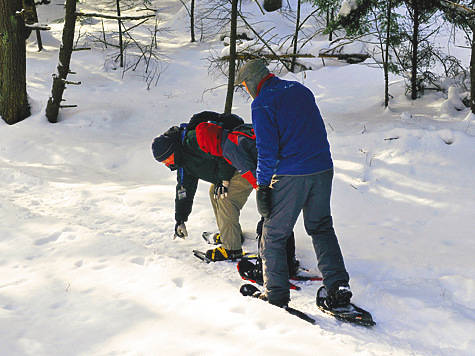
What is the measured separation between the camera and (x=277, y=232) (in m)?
2.98

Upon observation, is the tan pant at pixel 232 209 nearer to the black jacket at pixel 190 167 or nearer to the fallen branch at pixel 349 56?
the black jacket at pixel 190 167

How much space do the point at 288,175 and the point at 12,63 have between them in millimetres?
9052

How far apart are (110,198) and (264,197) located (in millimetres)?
3298

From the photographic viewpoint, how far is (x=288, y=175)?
285 cm

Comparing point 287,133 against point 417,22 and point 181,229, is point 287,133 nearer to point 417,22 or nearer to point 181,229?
point 181,229

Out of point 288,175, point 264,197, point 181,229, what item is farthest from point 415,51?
point 264,197

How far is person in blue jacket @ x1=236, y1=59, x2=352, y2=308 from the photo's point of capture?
2.84 meters

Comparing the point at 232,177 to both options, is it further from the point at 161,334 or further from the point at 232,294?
the point at 161,334

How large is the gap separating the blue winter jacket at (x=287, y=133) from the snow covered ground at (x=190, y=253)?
1.03 meters

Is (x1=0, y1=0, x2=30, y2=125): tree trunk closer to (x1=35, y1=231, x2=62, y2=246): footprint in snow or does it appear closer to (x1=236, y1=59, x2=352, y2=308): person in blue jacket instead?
(x1=35, y1=231, x2=62, y2=246): footprint in snow

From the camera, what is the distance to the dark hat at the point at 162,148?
3754mm

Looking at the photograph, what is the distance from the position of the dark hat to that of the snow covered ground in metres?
0.92

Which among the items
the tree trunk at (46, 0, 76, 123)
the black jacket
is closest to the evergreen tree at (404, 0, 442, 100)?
the tree trunk at (46, 0, 76, 123)


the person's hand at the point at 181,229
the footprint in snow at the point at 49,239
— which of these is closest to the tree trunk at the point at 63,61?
the footprint in snow at the point at 49,239
